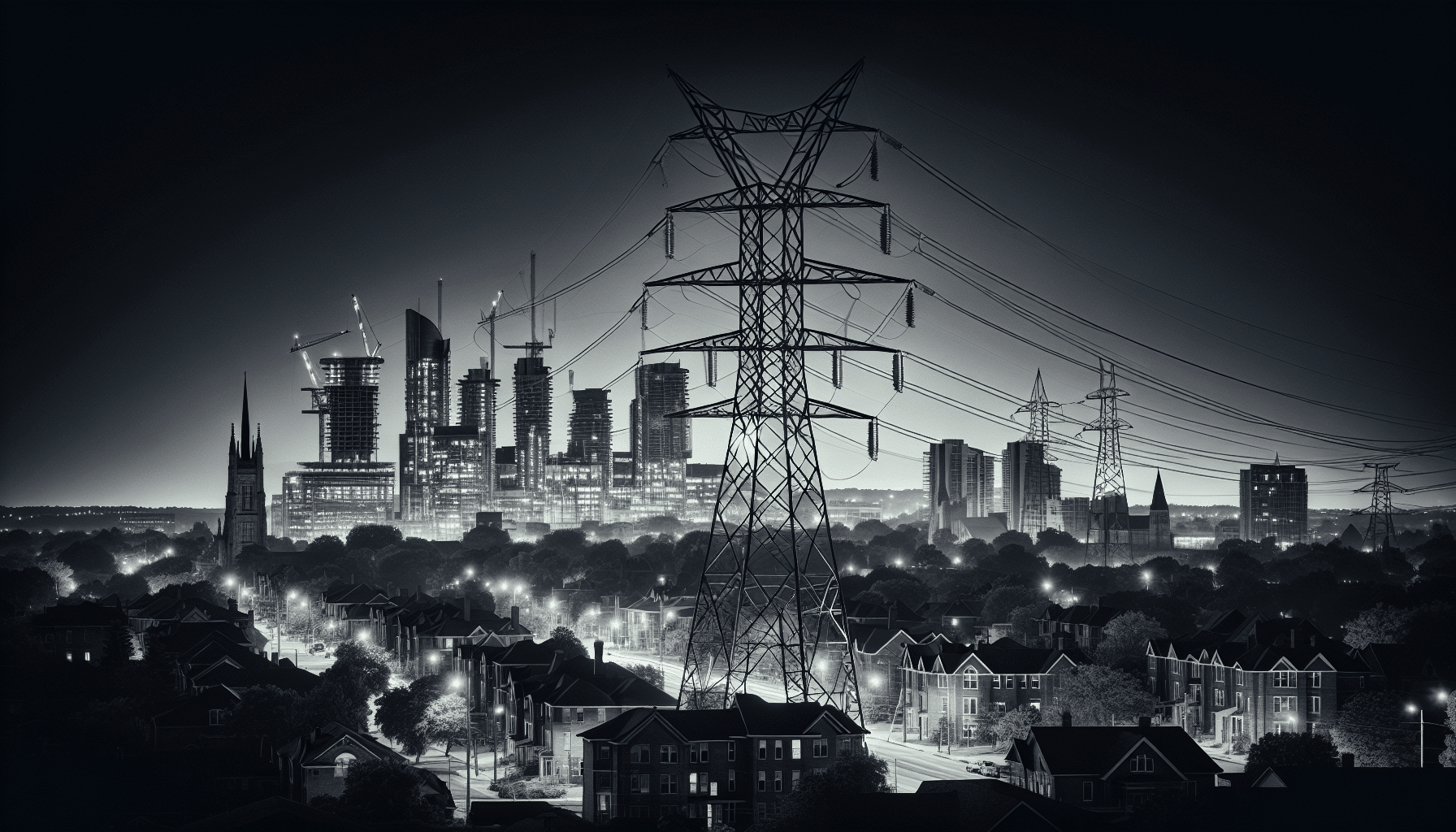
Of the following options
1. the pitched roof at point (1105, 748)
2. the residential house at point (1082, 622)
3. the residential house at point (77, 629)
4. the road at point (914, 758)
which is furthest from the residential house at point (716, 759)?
the residential house at point (77, 629)

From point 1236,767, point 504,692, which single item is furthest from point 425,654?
point 1236,767

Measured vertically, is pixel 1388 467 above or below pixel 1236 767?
above

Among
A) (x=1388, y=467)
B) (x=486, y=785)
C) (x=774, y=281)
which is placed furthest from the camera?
(x=1388, y=467)

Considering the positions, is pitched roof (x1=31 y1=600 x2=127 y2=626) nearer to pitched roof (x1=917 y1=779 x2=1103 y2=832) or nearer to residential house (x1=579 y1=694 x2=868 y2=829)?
residential house (x1=579 y1=694 x2=868 y2=829)

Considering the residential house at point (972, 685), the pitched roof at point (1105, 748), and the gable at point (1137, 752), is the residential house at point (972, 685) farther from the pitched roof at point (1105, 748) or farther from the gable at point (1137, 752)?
the gable at point (1137, 752)

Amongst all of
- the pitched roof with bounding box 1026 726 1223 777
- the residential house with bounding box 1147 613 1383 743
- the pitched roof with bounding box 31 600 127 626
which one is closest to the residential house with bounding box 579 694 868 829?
the pitched roof with bounding box 1026 726 1223 777

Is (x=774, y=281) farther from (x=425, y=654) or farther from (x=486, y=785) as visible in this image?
(x=425, y=654)

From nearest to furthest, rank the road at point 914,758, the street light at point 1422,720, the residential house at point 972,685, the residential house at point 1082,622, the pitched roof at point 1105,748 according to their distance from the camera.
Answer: the pitched roof at point 1105,748
the street light at point 1422,720
the road at point 914,758
the residential house at point 972,685
the residential house at point 1082,622

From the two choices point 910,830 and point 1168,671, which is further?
point 1168,671
